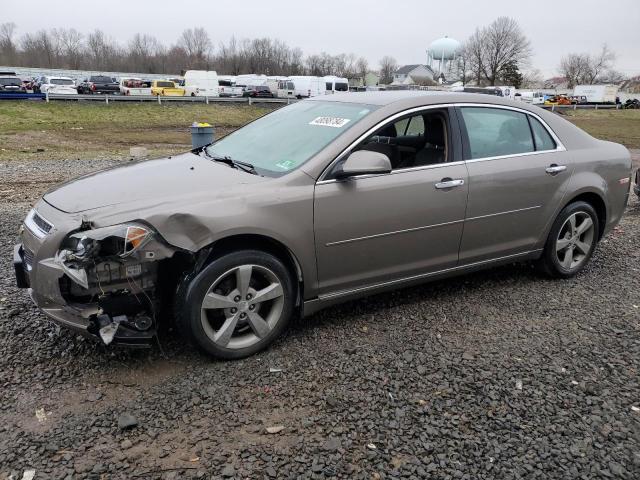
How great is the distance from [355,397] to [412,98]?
7.45 ft

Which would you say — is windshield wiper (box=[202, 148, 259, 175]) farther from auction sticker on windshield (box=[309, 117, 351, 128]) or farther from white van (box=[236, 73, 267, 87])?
white van (box=[236, 73, 267, 87])

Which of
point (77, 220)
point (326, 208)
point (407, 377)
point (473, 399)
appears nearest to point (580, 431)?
point (473, 399)

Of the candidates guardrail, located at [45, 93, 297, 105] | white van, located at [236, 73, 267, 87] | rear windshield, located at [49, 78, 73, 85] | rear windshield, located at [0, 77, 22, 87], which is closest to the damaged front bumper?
guardrail, located at [45, 93, 297, 105]

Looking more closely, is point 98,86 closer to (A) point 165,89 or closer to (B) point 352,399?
(A) point 165,89

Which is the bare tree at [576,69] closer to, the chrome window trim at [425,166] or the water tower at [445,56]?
the water tower at [445,56]

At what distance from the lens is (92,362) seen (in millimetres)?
3334

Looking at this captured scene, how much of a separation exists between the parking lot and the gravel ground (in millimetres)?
10

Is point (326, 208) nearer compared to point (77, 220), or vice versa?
point (77, 220)

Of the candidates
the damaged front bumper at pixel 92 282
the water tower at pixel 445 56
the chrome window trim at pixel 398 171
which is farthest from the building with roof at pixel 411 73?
the damaged front bumper at pixel 92 282

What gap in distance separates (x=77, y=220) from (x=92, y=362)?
3.07 ft

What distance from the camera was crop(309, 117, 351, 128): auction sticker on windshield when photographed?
3.85 metres

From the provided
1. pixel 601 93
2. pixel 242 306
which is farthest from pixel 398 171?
pixel 601 93

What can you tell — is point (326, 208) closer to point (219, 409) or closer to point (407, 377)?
point (407, 377)

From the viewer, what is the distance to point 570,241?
4.89 metres
